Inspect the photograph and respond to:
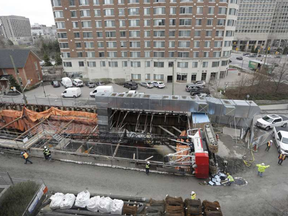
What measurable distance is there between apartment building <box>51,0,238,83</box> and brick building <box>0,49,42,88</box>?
23.4ft

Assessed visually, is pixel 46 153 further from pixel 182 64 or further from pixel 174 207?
pixel 182 64

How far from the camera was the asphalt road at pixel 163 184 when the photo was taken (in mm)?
10742

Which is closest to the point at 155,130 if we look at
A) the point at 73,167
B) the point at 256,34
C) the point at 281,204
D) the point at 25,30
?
the point at 73,167

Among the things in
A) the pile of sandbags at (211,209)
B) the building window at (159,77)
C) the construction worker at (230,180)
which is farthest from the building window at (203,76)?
the pile of sandbags at (211,209)

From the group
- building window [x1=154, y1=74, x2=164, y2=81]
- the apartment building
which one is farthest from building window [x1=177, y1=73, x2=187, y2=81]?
building window [x1=154, y1=74, x2=164, y2=81]

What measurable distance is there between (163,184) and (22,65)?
39.2 m

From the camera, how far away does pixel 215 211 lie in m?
8.39

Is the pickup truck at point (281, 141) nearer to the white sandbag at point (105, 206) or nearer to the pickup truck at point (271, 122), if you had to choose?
the pickup truck at point (271, 122)

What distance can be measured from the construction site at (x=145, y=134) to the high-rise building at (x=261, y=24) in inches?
3863

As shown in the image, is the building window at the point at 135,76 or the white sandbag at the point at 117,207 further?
the building window at the point at 135,76

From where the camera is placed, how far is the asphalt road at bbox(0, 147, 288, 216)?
35.2ft

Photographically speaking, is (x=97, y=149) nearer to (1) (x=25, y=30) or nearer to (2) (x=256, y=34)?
(2) (x=256, y=34)

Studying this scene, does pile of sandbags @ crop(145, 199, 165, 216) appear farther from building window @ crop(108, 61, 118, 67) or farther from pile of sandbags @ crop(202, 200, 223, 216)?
building window @ crop(108, 61, 118, 67)

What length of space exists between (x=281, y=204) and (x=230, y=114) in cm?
742
